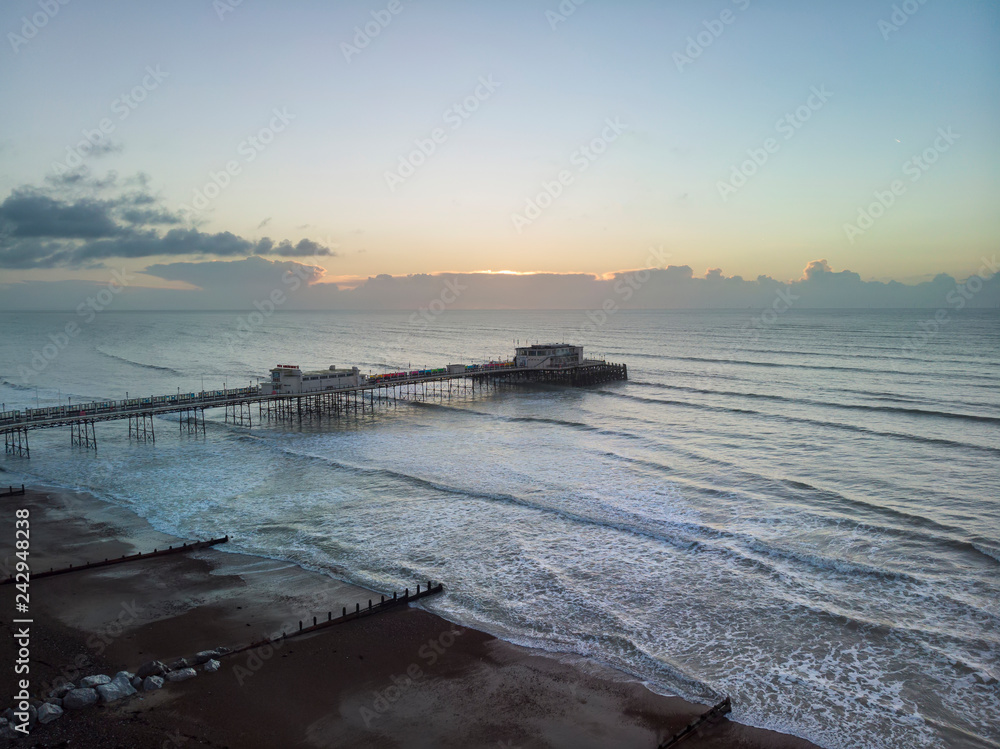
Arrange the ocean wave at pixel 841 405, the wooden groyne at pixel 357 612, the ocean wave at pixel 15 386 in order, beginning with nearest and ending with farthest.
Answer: the wooden groyne at pixel 357 612 < the ocean wave at pixel 841 405 < the ocean wave at pixel 15 386

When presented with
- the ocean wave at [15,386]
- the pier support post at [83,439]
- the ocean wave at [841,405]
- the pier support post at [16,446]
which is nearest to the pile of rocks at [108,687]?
the pier support post at [16,446]

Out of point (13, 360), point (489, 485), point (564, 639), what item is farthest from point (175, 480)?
point (13, 360)

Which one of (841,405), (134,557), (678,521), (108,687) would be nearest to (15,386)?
(134,557)

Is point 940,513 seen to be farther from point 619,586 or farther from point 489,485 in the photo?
point 489,485

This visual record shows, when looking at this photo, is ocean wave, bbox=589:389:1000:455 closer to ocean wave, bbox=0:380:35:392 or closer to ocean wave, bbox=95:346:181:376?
ocean wave, bbox=95:346:181:376

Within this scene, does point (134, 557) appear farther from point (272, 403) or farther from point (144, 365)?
point (144, 365)

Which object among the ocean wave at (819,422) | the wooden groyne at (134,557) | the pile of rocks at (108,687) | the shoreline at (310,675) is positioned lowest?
the shoreline at (310,675)

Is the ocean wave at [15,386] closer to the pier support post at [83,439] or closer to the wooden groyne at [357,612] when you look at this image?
the pier support post at [83,439]
